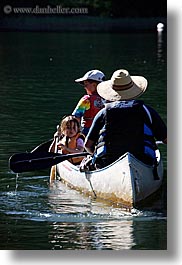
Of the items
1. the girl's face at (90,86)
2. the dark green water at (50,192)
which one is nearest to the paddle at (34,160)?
the dark green water at (50,192)

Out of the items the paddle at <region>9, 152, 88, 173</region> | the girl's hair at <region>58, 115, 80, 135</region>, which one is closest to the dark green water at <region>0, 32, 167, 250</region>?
the paddle at <region>9, 152, 88, 173</region>

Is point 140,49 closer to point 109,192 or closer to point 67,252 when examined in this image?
point 109,192

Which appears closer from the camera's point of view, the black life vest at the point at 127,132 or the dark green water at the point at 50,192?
the dark green water at the point at 50,192

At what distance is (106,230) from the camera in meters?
5.24

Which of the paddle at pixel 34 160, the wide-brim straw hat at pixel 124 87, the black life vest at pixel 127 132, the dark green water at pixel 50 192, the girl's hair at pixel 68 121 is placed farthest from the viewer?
the girl's hair at pixel 68 121

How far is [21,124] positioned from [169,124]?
2366mm

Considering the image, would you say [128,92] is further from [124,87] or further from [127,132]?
[127,132]

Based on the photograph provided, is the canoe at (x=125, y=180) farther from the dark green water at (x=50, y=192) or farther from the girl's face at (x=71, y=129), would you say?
the girl's face at (x=71, y=129)

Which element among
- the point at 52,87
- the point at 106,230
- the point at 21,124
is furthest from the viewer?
the point at 52,87

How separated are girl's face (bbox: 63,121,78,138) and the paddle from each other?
38 centimetres

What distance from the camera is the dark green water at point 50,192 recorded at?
5039 mm

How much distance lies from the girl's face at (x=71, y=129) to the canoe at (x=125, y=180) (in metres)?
0.42

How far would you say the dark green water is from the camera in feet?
16.5

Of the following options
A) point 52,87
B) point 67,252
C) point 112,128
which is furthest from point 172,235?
point 52,87
